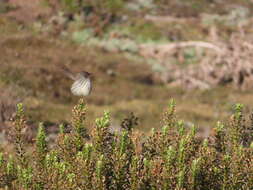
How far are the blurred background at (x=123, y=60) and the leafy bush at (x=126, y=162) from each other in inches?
312

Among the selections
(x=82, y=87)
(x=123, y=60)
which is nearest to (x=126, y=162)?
(x=82, y=87)

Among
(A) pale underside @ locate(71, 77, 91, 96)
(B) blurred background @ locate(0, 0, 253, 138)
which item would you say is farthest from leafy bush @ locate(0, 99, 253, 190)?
(B) blurred background @ locate(0, 0, 253, 138)

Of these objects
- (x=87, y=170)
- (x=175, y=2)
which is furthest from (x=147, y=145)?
(x=175, y=2)

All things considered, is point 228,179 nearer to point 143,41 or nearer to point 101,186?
point 101,186

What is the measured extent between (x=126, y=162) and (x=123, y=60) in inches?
966

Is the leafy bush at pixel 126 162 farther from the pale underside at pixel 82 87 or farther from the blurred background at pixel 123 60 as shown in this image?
the blurred background at pixel 123 60

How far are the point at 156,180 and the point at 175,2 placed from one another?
39940mm

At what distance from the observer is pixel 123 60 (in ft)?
93.2

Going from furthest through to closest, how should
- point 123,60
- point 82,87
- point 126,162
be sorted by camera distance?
point 123,60 → point 82,87 → point 126,162

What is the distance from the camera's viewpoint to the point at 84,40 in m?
31.5

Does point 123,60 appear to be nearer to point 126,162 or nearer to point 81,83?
point 81,83

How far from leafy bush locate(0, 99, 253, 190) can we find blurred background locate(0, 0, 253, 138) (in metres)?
→ 7.93

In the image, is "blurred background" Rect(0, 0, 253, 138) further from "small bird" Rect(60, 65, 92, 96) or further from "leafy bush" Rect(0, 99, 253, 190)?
"leafy bush" Rect(0, 99, 253, 190)

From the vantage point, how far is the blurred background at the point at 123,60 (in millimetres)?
19172
